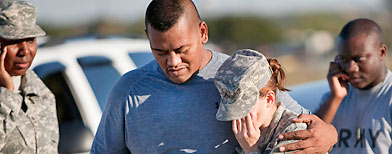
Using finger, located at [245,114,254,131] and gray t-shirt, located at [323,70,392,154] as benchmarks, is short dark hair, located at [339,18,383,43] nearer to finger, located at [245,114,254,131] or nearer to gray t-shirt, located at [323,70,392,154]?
gray t-shirt, located at [323,70,392,154]

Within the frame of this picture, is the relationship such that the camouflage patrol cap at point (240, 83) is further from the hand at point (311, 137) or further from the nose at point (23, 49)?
the nose at point (23, 49)

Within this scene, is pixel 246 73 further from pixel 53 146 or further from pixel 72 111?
pixel 72 111

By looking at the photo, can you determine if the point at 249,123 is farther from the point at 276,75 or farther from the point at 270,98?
the point at 276,75

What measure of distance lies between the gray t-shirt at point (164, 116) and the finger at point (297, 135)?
33 centimetres

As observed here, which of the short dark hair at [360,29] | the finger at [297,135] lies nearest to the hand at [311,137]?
the finger at [297,135]

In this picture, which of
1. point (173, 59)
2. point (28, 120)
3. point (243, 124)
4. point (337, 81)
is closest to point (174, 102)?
point (173, 59)

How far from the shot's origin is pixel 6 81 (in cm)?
454

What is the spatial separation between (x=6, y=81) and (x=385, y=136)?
7.83ft

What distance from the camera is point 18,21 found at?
4602 millimetres

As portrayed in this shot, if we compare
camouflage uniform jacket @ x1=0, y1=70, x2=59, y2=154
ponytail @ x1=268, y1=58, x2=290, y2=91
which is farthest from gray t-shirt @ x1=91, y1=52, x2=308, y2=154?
camouflage uniform jacket @ x1=0, y1=70, x2=59, y2=154

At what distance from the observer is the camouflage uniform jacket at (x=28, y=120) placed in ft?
14.7

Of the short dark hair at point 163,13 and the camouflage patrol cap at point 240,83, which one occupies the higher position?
the short dark hair at point 163,13

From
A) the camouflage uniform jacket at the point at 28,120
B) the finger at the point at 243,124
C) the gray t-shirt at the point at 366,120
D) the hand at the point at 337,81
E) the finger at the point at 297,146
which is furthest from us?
the hand at the point at 337,81

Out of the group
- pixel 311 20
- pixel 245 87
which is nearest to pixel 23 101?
pixel 245 87
